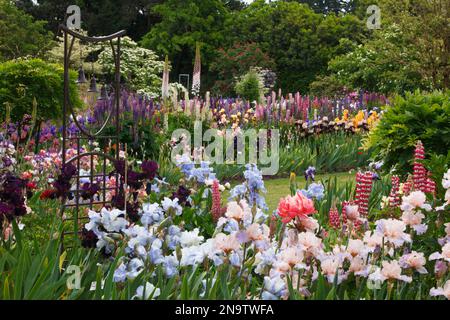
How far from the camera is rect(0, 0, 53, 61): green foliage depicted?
25.0 meters

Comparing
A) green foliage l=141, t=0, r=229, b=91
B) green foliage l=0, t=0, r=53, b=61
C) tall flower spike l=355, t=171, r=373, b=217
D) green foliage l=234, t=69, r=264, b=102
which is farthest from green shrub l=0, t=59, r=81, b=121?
green foliage l=141, t=0, r=229, b=91

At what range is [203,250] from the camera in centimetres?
277

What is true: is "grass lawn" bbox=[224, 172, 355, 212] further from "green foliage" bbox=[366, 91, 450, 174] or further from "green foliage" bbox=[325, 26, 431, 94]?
"green foliage" bbox=[325, 26, 431, 94]

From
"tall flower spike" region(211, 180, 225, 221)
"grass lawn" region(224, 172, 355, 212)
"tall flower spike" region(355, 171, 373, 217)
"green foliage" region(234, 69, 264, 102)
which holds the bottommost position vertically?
"grass lawn" region(224, 172, 355, 212)

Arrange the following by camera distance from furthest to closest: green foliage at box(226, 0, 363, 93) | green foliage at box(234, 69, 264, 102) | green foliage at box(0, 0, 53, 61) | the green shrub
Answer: green foliage at box(226, 0, 363, 93), green foliage at box(0, 0, 53, 61), green foliage at box(234, 69, 264, 102), the green shrub

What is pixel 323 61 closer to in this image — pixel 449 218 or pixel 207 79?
pixel 207 79

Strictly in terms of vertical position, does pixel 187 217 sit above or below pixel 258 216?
below


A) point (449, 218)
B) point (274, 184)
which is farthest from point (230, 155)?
point (449, 218)

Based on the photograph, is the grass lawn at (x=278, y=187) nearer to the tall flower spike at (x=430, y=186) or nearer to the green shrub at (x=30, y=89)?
the green shrub at (x=30, y=89)

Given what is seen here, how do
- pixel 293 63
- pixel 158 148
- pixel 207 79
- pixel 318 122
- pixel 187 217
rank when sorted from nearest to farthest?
pixel 187 217, pixel 158 148, pixel 318 122, pixel 293 63, pixel 207 79

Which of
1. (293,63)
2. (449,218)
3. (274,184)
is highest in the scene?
(293,63)

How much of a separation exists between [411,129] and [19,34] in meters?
22.4

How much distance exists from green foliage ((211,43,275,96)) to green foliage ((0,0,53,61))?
22.1 ft

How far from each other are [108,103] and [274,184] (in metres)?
2.75
